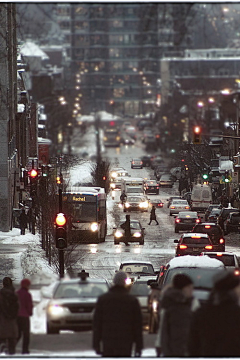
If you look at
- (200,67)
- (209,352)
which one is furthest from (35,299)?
(200,67)

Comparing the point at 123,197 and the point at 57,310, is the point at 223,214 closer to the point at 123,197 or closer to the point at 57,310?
the point at 123,197

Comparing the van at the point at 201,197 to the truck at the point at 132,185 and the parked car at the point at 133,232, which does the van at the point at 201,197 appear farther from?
the parked car at the point at 133,232

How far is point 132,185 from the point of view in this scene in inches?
1812

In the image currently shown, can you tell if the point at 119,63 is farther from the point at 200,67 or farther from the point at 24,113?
the point at 24,113

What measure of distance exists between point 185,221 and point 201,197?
64.1 inches

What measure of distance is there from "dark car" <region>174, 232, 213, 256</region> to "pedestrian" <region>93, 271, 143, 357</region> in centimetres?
2507

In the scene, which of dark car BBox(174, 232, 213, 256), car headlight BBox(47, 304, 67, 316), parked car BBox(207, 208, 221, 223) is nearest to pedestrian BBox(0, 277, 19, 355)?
car headlight BBox(47, 304, 67, 316)

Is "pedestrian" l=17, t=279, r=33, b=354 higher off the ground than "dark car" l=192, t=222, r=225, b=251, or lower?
higher

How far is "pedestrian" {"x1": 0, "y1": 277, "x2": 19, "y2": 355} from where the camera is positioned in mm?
16906

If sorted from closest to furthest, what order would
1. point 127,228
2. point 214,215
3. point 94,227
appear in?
point 94,227
point 127,228
point 214,215

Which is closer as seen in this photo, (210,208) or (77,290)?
(77,290)

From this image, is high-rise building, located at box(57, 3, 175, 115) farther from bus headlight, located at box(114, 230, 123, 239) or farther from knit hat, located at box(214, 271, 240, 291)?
knit hat, located at box(214, 271, 240, 291)

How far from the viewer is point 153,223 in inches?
2234

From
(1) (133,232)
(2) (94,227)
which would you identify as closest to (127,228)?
(1) (133,232)
